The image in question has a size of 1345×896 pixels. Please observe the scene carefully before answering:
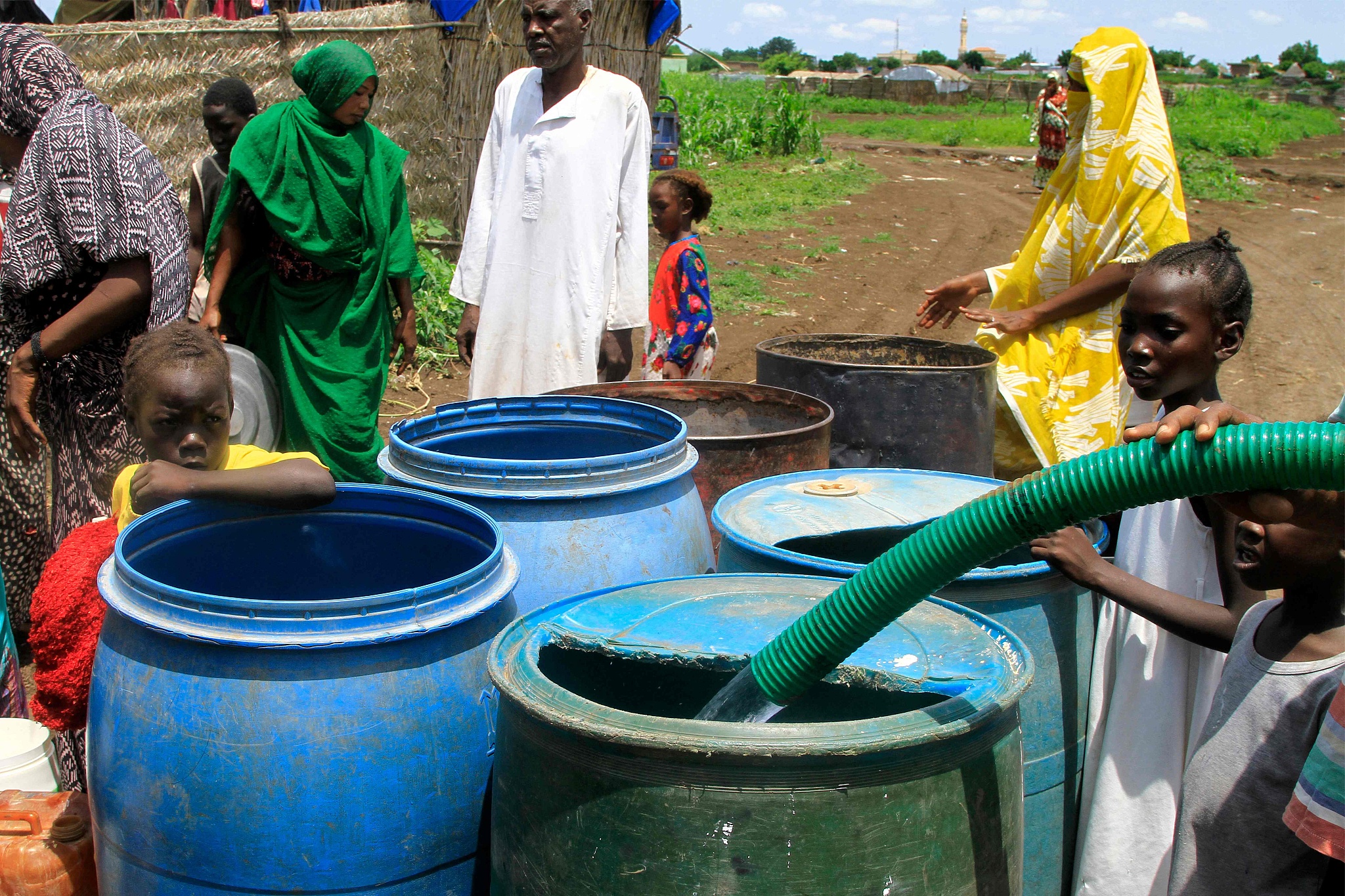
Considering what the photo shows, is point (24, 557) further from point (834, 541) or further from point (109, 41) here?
point (109, 41)

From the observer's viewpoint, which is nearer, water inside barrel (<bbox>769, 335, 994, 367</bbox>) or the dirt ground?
water inside barrel (<bbox>769, 335, 994, 367</bbox>)

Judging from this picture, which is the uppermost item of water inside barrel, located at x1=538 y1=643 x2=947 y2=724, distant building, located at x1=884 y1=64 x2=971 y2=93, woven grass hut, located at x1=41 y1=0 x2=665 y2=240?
distant building, located at x1=884 y1=64 x2=971 y2=93

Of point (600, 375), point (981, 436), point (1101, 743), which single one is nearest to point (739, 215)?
point (600, 375)

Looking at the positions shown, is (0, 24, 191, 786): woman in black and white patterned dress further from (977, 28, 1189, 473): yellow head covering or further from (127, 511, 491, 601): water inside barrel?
(977, 28, 1189, 473): yellow head covering

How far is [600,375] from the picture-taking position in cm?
412

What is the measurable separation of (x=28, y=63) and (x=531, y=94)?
1458mm

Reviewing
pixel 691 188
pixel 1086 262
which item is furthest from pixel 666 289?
pixel 1086 262

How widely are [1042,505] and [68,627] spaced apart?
1774 mm

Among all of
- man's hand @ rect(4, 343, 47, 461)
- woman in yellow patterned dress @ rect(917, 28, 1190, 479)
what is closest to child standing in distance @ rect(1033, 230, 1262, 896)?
woman in yellow patterned dress @ rect(917, 28, 1190, 479)

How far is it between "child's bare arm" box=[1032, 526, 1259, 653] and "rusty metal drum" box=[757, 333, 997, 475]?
120 cm

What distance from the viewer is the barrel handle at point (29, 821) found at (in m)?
2.16

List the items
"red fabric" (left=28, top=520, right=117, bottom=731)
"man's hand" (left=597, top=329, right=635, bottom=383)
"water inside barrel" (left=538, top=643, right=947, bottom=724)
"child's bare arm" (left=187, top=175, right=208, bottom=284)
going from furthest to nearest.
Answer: "child's bare arm" (left=187, top=175, right=208, bottom=284) → "man's hand" (left=597, top=329, right=635, bottom=383) → "red fabric" (left=28, top=520, right=117, bottom=731) → "water inside barrel" (left=538, top=643, right=947, bottom=724)

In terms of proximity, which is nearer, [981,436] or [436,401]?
[981,436]

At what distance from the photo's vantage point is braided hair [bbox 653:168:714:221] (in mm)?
4949
